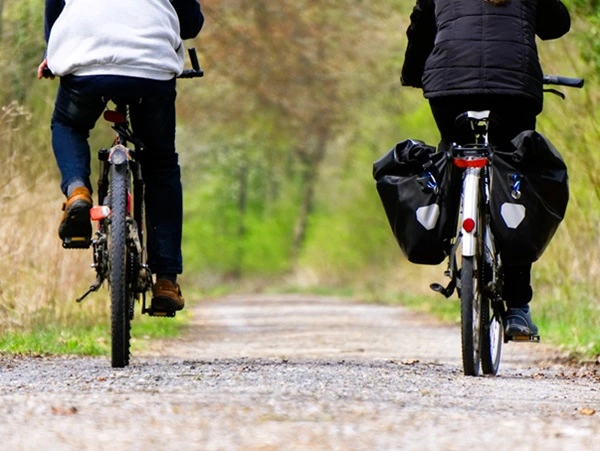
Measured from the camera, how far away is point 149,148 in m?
6.60

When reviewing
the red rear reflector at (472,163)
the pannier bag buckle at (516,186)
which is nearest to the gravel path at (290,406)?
the pannier bag buckle at (516,186)

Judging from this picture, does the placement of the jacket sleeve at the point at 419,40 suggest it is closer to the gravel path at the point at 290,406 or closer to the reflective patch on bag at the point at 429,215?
the reflective patch on bag at the point at 429,215

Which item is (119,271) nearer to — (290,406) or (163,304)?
(163,304)

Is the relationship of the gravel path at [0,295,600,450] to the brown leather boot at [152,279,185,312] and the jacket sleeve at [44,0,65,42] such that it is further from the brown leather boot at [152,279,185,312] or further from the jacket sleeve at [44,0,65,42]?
the jacket sleeve at [44,0,65,42]

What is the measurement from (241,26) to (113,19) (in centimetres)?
1509

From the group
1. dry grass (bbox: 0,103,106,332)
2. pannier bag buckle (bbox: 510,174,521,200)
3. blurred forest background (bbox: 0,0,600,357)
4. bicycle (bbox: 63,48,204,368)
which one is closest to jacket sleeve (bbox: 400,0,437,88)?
pannier bag buckle (bbox: 510,174,521,200)

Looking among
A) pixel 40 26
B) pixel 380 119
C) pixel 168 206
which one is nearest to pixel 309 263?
pixel 380 119

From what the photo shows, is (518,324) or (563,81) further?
(518,324)

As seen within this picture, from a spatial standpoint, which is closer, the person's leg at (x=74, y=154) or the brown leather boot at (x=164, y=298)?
the person's leg at (x=74, y=154)

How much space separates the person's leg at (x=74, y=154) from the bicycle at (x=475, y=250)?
1461 millimetres

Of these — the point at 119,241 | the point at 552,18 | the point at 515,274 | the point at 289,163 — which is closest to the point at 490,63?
the point at 552,18

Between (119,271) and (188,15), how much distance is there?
1.30m

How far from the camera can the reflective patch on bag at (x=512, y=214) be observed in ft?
20.1

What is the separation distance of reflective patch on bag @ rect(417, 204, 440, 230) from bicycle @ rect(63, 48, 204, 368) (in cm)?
117
